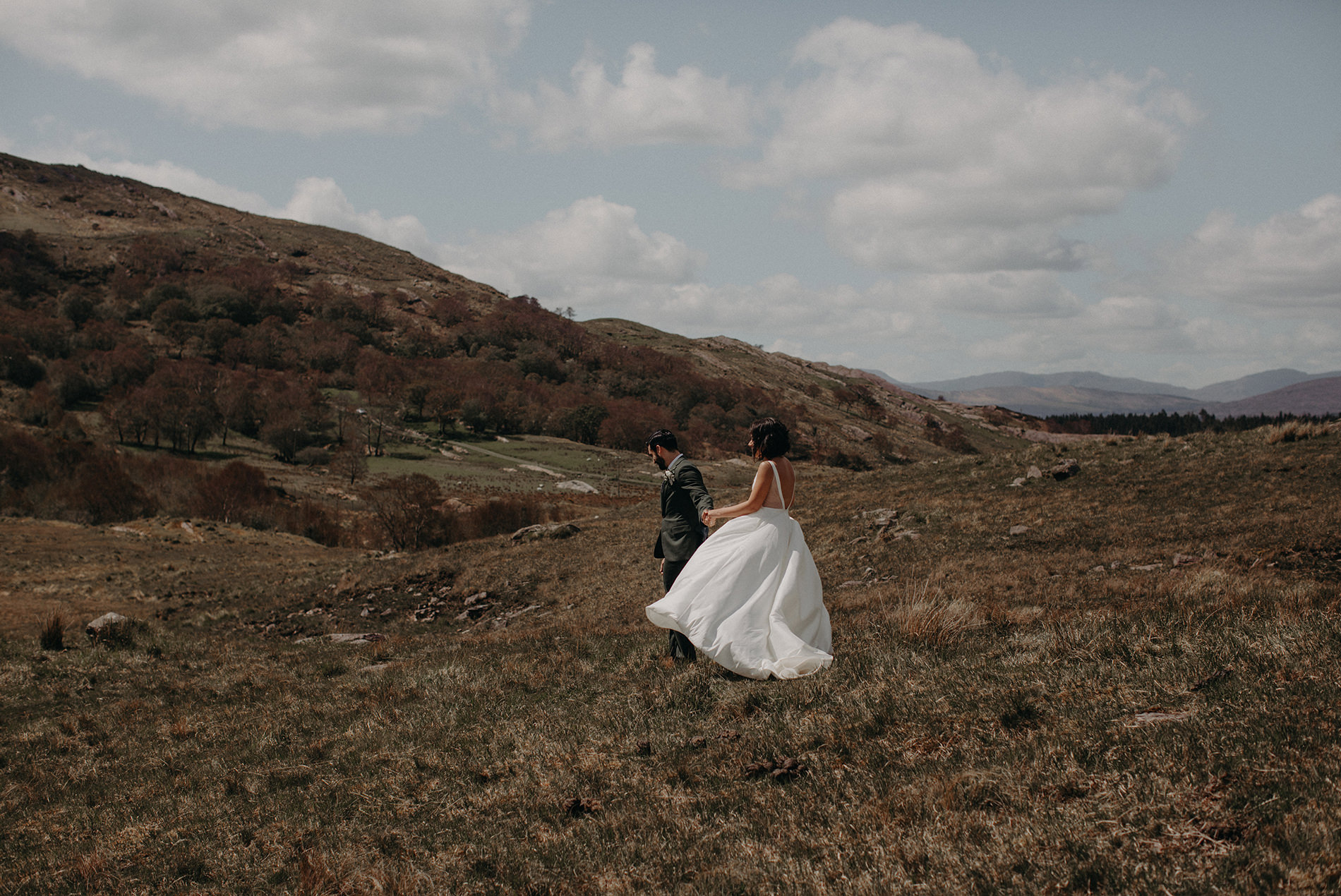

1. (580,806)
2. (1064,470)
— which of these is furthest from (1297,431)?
(580,806)

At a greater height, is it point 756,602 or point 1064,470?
point 1064,470

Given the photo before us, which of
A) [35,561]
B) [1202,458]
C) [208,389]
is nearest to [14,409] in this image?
[208,389]

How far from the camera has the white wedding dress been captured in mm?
6914

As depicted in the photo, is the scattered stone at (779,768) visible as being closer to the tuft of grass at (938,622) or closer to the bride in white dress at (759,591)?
the bride in white dress at (759,591)

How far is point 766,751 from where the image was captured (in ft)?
17.4

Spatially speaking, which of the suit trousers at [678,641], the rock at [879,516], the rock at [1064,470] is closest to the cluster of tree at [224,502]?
the rock at [879,516]

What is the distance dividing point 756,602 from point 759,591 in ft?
0.38

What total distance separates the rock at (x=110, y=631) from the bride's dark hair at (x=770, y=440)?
14.3 meters

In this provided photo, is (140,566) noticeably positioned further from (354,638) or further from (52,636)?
(354,638)

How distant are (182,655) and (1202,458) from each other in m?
25.2

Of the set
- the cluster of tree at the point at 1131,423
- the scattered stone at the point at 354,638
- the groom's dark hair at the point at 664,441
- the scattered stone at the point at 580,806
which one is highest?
the cluster of tree at the point at 1131,423

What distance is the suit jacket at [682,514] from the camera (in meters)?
8.09

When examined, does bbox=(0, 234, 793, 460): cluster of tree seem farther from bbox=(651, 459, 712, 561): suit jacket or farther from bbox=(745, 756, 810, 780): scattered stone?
bbox=(745, 756, 810, 780): scattered stone

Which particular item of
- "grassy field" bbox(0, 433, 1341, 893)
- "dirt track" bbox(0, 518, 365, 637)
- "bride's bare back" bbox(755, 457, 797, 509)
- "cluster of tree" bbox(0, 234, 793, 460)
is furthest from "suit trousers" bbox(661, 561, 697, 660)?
"cluster of tree" bbox(0, 234, 793, 460)
